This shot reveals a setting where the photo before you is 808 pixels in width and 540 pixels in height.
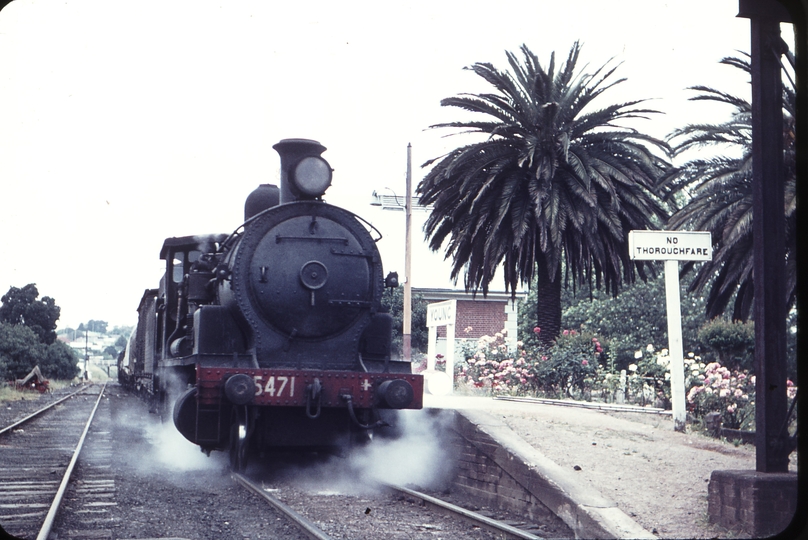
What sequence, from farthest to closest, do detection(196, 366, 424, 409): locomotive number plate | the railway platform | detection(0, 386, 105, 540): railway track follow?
detection(196, 366, 424, 409): locomotive number plate
detection(0, 386, 105, 540): railway track
the railway platform

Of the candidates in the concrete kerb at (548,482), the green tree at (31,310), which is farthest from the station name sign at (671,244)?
the green tree at (31,310)

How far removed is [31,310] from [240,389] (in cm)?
4318

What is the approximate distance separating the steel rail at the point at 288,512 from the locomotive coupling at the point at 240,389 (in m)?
0.89

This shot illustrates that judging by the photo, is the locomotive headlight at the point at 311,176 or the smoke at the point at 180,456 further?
the smoke at the point at 180,456

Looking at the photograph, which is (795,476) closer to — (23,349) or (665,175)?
(665,175)

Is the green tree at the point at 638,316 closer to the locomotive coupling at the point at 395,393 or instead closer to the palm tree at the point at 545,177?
the palm tree at the point at 545,177

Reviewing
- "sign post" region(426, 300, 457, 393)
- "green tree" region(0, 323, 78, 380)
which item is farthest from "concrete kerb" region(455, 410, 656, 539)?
"green tree" region(0, 323, 78, 380)

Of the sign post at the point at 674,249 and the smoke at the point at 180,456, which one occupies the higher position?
the sign post at the point at 674,249

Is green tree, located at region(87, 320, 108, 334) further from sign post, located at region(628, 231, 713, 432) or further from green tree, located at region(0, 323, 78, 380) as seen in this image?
sign post, located at region(628, 231, 713, 432)

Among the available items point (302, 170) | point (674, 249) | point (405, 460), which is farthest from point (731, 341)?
point (302, 170)

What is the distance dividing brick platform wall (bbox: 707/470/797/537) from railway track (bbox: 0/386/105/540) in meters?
4.90

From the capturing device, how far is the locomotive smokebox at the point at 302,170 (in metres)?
8.45

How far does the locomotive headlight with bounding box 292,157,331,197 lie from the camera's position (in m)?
8.44

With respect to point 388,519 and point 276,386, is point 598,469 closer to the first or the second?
point 388,519
